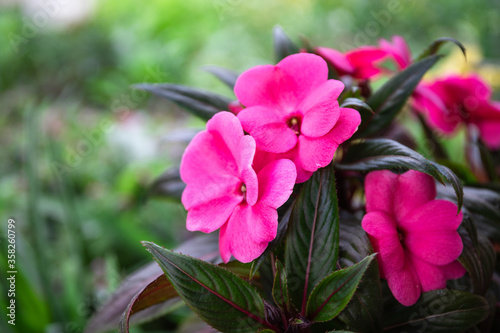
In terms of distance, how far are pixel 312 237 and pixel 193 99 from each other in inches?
11.0

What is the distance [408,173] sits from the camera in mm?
505

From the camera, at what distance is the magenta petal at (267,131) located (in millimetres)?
488

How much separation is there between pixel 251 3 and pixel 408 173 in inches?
154

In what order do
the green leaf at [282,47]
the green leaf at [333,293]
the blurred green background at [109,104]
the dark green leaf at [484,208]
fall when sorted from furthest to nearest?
1. the blurred green background at [109,104]
2. the green leaf at [282,47]
3. the dark green leaf at [484,208]
4. the green leaf at [333,293]

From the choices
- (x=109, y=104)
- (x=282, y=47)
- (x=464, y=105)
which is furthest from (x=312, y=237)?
(x=109, y=104)

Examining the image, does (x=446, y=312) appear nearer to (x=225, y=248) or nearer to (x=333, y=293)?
(x=333, y=293)

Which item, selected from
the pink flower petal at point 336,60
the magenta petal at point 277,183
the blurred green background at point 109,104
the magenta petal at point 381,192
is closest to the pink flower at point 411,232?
the magenta petal at point 381,192

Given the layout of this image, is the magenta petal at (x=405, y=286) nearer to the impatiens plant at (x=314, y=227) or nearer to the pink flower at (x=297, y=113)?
the impatiens plant at (x=314, y=227)

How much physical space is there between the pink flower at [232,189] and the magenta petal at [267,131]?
0.02 meters

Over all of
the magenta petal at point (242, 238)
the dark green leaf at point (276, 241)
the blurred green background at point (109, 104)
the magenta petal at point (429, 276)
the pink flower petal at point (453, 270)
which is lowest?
the blurred green background at point (109, 104)

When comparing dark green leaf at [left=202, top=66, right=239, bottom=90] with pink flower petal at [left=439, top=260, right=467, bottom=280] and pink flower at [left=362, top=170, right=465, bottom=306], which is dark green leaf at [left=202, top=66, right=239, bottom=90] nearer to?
pink flower at [left=362, top=170, right=465, bottom=306]

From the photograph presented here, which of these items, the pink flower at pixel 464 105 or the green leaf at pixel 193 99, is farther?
the pink flower at pixel 464 105

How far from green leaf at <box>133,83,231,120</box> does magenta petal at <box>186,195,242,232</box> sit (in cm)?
17

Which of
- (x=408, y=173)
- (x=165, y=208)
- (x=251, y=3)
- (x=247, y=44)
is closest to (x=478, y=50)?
(x=165, y=208)
